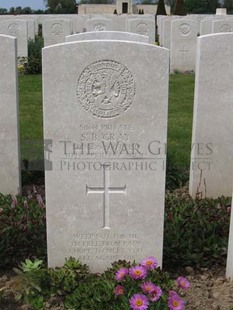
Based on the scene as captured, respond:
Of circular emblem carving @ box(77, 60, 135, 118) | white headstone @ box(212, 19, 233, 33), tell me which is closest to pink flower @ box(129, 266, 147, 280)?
circular emblem carving @ box(77, 60, 135, 118)

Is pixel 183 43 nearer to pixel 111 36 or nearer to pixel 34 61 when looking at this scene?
pixel 34 61

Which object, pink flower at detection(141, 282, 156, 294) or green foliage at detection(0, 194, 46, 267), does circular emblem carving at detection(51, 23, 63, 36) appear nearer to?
green foliage at detection(0, 194, 46, 267)

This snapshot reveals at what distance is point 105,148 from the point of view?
333 centimetres

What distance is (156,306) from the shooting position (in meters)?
2.87

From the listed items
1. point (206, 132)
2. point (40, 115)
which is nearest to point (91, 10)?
point (40, 115)

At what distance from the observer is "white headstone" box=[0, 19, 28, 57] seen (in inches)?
534

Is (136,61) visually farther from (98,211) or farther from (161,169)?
(98,211)

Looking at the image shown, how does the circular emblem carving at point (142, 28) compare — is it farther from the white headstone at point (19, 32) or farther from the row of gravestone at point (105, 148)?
the row of gravestone at point (105, 148)

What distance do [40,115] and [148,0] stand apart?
7455 centimetres

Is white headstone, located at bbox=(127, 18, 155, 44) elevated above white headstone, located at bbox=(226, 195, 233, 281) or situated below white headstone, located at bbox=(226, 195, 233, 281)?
above

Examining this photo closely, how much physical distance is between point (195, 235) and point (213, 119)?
1.45 metres

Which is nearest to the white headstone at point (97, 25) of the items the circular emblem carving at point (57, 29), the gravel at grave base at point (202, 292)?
the circular emblem carving at point (57, 29)

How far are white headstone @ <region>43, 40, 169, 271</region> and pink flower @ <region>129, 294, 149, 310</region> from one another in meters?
0.75

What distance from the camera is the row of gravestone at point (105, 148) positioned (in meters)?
3.15
